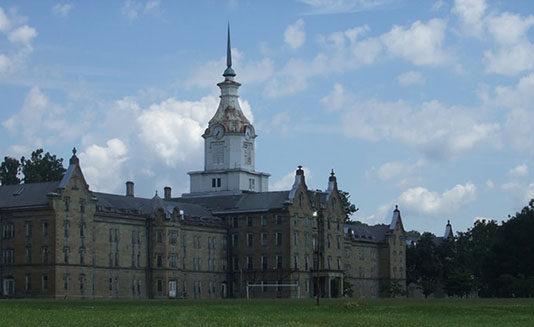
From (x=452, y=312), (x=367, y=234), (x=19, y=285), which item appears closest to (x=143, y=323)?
(x=452, y=312)

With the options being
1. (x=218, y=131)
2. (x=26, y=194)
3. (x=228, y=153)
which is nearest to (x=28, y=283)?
(x=26, y=194)

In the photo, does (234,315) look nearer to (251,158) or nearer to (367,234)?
(251,158)

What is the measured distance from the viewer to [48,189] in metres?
139

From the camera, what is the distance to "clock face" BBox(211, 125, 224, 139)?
183 meters

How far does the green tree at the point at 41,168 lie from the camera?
173 metres

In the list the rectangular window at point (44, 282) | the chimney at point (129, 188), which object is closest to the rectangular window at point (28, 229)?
the rectangular window at point (44, 282)

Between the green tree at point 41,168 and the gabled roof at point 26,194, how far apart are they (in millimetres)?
29834

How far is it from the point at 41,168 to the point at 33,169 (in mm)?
1284

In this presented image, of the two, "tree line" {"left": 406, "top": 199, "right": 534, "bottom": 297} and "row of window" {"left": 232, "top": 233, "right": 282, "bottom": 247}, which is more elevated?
"row of window" {"left": 232, "top": 233, "right": 282, "bottom": 247}

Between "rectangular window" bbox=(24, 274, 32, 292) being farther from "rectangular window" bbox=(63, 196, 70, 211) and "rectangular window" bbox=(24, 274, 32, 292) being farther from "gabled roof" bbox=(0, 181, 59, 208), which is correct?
"rectangular window" bbox=(63, 196, 70, 211)

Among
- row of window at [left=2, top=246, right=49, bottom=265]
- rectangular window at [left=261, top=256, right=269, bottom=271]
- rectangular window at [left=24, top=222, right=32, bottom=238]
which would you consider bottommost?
rectangular window at [left=261, top=256, right=269, bottom=271]

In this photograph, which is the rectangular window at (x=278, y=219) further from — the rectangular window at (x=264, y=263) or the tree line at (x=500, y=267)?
the tree line at (x=500, y=267)

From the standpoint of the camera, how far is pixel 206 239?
6363 inches

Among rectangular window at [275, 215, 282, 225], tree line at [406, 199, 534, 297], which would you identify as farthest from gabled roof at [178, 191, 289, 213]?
tree line at [406, 199, 534, 297]
